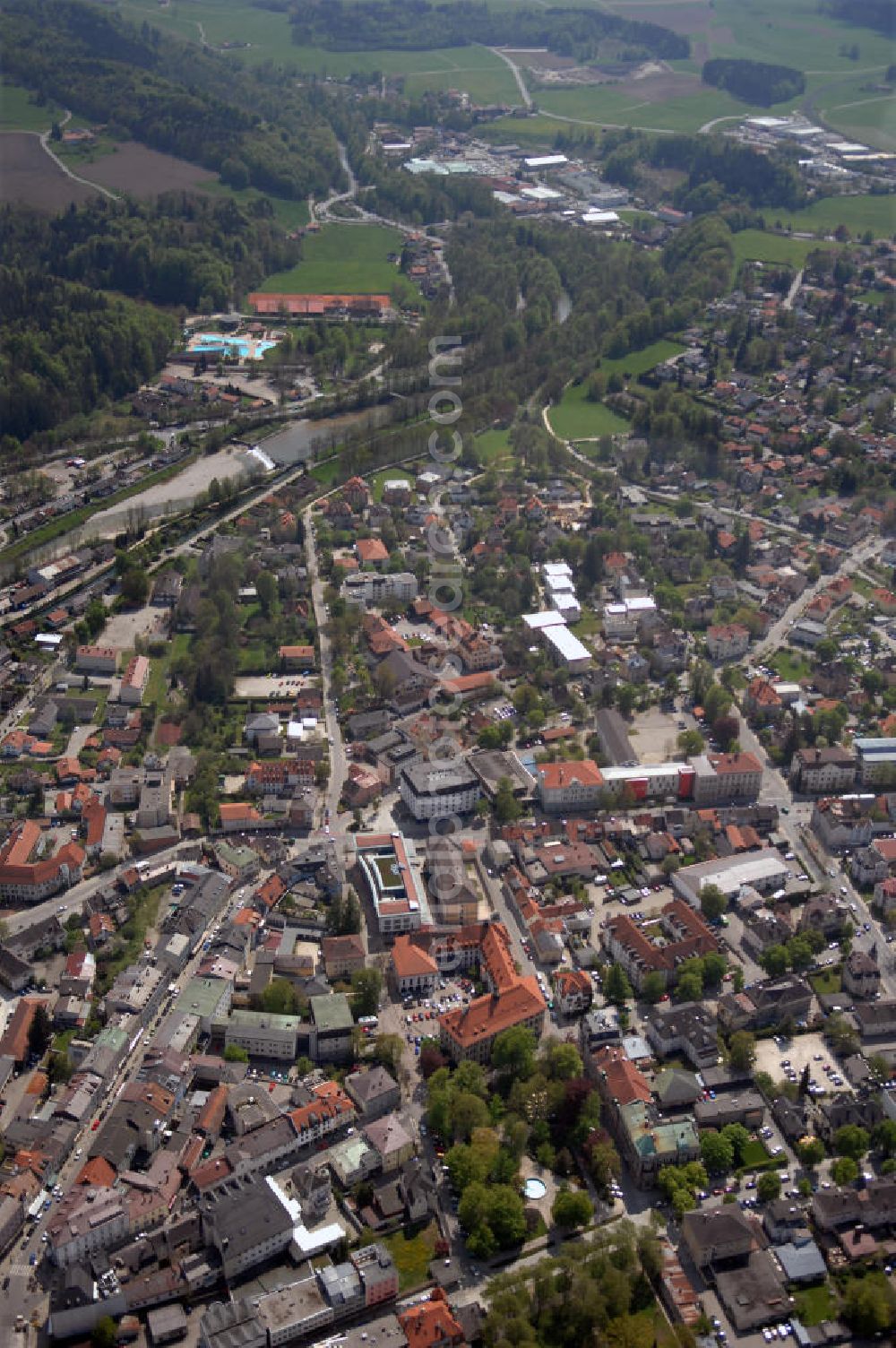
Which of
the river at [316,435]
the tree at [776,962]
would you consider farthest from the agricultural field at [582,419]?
the tree at [776,962]

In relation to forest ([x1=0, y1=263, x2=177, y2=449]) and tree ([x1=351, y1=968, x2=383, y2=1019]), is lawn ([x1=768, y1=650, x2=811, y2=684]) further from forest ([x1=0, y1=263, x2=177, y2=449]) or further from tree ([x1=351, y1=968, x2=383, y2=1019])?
forest ([x1=0, y1=263, x2=177, y2=449])

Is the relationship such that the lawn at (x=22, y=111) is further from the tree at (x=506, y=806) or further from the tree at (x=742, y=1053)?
the tree at (x=742, y=1053)

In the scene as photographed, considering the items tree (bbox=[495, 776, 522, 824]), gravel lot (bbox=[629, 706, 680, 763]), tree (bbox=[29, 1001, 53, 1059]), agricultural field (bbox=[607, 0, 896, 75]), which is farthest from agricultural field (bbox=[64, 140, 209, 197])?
tree (bbox=[29, 1001, 53, 1059])

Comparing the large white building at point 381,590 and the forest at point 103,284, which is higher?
the forest at point 103,284

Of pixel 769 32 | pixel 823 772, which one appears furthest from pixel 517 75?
pixel 823 772

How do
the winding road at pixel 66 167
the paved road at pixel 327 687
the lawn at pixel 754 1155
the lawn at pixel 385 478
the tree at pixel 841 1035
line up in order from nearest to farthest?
the lawn at pixel 754 1155, the tree at pixel 841 1035, the paved road at pixel 327 687, the lawn at pixel 385 478, the winding road at pixel 66 167

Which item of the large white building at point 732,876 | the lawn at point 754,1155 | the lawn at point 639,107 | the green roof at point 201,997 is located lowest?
the green roof at point 201,997
